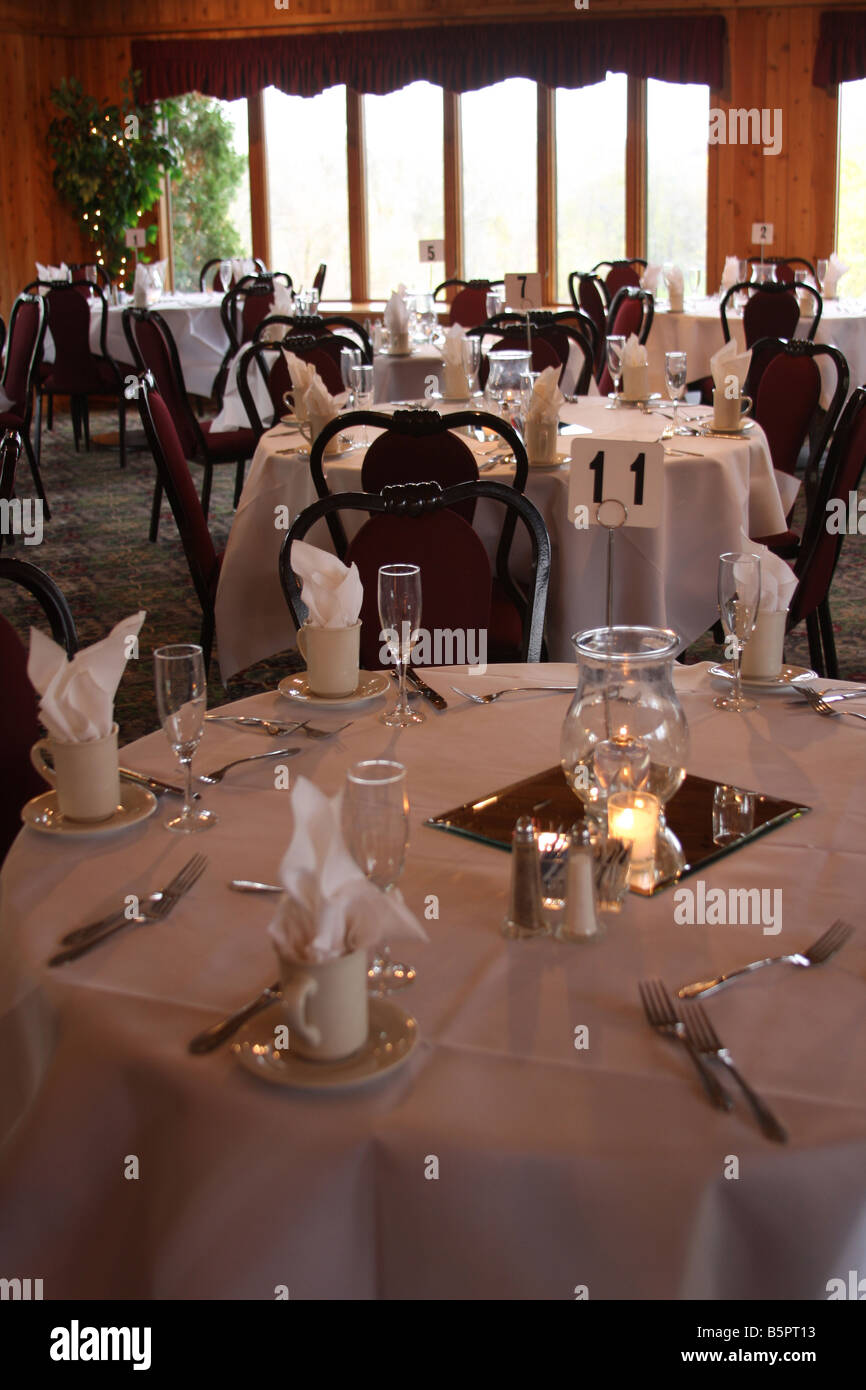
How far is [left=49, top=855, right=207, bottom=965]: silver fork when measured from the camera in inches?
48.3

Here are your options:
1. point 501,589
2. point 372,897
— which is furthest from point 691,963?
point 501,589

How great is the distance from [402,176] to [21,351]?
205 inches

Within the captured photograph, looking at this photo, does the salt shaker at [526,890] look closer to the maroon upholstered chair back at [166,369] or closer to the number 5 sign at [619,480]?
the number 5 sign at [619,480]

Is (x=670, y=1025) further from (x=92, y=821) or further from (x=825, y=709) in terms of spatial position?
(x=825, y=709)

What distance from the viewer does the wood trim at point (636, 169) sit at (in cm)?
1005

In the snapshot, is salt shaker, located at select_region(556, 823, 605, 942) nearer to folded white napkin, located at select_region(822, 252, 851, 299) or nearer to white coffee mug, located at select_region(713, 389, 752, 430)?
white coffee mug, located at select_region(713, 389, 752, 430)

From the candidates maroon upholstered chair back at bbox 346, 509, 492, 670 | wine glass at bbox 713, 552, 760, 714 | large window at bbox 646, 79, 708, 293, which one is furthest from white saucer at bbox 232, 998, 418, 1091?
large window at bbox 646, 79, 708, 293

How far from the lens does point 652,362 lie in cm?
781

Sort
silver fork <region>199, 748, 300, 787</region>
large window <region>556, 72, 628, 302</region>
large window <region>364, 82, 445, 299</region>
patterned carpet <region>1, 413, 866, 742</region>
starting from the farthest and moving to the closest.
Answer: large window <region>364, 82, 445, 299</region> < large window <region>556, 72, 628, 302</region> < patterned carpet <region>1, 413, 866, 742</region> < silver fork <region>199, 748, 300, 787</region>

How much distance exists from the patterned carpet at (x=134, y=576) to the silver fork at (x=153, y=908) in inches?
102

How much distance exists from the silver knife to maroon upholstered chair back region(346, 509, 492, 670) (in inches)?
17.6
